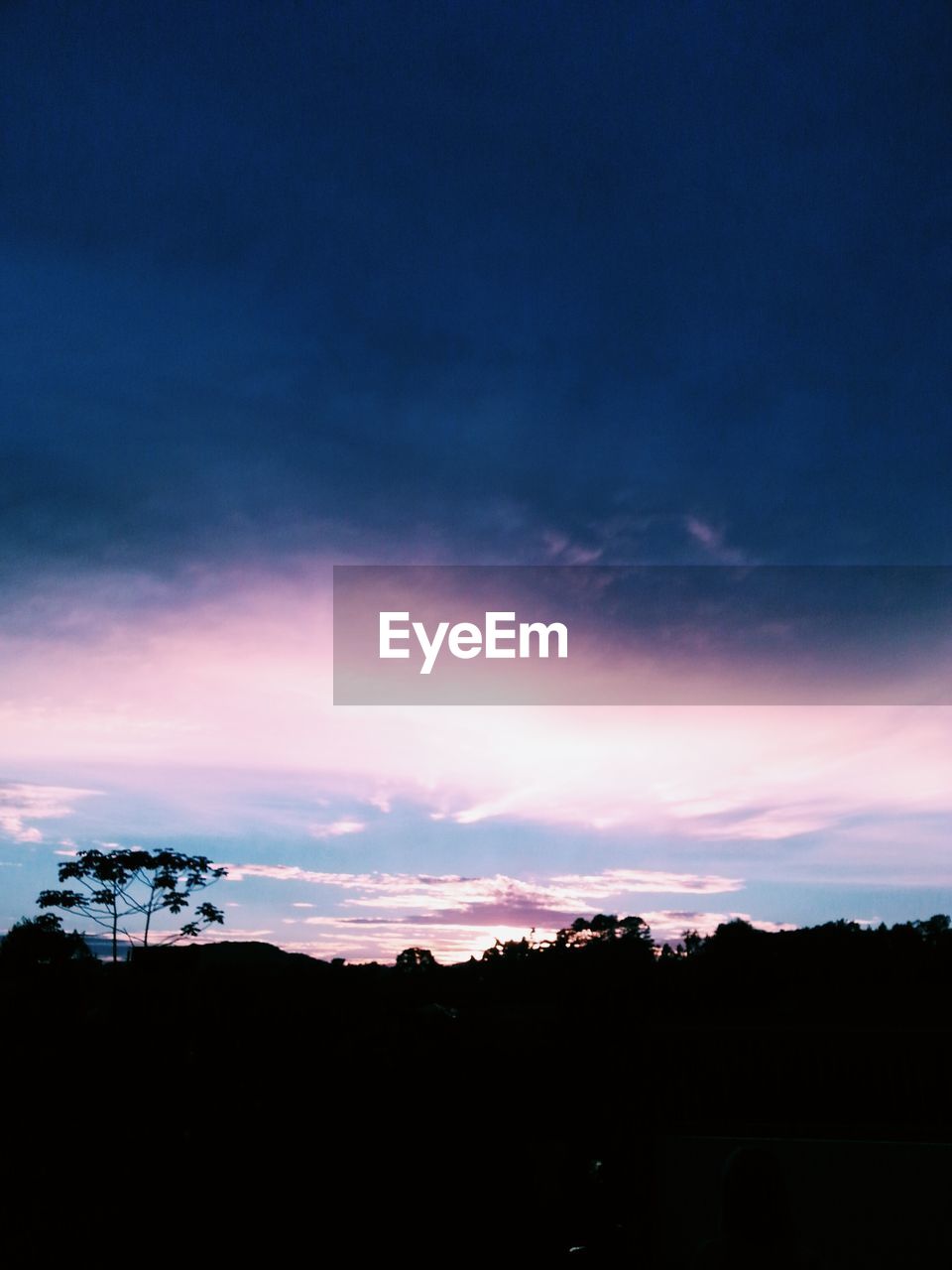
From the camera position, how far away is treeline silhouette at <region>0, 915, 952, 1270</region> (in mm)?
13234

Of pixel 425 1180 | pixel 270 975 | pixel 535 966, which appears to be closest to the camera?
pixel 425 1180

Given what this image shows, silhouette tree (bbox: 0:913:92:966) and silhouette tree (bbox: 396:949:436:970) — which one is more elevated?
silhouette tree (bbox: 0:913:92:966)

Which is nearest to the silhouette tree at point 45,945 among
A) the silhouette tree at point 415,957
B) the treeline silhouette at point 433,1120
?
the treeline silhouette at point 433,1120

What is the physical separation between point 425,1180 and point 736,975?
2731 centimetres

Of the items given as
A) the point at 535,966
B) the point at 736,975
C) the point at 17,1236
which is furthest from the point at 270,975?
the point at 535,966

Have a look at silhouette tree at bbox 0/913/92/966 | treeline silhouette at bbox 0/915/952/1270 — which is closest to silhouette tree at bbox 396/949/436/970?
silhouette tree at bbox 0/913/92/966

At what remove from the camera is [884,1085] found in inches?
655

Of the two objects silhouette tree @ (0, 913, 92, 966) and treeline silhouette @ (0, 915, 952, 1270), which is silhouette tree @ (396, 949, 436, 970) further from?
treeline silhouette @ (0, 915, 952, 1270)

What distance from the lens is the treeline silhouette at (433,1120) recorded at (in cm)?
1323

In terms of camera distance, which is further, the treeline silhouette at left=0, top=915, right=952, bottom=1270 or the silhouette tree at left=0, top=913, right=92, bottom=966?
the silhouette tree at left=0, top=913, right=92, bottom=966

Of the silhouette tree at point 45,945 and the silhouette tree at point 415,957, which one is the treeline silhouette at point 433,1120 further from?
the silhouette tree at point 415,957

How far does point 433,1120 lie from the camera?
15688mm

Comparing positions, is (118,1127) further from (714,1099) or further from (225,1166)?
(714,1099)

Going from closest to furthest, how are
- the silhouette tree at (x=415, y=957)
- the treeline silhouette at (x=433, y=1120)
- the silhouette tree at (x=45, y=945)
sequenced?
the treeline silhouette at (x=433, y=1120), the silhouette tree at (x=45, y=945), the silhouette tree at (x=415, y=957)
